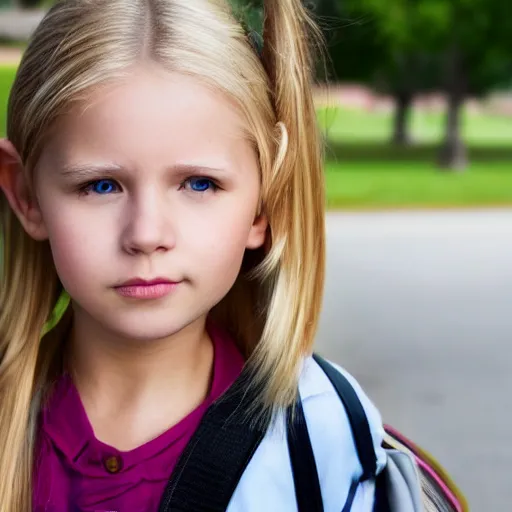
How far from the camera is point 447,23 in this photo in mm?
16500

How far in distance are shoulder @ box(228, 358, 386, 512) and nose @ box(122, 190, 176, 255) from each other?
0.92ft

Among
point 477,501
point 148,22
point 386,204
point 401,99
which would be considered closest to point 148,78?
point 148,22

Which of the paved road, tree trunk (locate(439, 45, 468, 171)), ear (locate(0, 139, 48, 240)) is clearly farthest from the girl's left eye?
tree trunk (locate(439, 45, 468, 171))

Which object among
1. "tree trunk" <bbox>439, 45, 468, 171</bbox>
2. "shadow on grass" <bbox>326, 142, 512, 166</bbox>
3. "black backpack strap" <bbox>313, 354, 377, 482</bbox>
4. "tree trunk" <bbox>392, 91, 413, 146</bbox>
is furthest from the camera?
"tree trunk" <bbox>392, 91, 413, 146</bbox>

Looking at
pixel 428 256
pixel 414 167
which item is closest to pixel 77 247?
pixel 428 256

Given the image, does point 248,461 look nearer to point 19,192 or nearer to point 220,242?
point 220,242

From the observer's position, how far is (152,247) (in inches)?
45.9

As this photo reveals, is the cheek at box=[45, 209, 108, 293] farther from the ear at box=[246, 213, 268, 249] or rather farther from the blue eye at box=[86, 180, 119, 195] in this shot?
the ear at box=[246, 213, 268, 249]

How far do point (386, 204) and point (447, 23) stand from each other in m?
6.73

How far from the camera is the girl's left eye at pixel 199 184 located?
3.99ft

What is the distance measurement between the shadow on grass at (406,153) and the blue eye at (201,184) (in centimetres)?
1497

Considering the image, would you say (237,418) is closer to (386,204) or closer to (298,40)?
(298,40)

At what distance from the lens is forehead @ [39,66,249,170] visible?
1.17 metres

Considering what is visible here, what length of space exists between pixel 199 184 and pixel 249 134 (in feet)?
0.30
